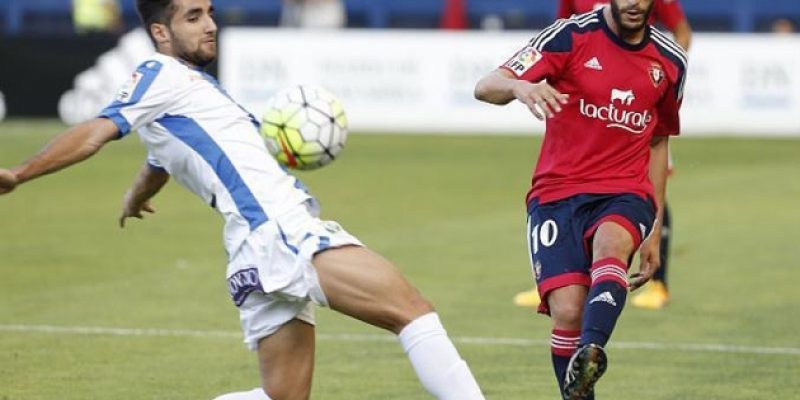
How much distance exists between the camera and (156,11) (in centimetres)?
625

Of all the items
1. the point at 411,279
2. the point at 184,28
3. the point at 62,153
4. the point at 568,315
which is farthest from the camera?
the point at 411,279

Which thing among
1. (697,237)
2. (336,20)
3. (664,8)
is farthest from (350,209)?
(336,20)

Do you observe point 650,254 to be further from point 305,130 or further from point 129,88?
point 129,88

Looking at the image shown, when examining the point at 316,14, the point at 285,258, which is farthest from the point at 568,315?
the point at 316,14

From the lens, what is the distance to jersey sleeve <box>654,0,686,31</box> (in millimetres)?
11062

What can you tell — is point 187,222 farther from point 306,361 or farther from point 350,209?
point 306,361

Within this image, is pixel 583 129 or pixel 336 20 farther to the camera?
pixel 336 20

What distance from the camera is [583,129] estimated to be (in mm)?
7469

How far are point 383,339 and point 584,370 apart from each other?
3449mm

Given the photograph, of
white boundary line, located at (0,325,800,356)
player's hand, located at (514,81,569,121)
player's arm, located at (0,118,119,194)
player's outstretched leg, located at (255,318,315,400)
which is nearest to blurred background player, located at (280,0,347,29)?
white boundary line, located at (0,325,800,356)

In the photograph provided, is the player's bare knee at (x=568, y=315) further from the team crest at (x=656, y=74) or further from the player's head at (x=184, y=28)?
the player's head at (x=184, y=28)

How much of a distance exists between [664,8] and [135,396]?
4.82 m

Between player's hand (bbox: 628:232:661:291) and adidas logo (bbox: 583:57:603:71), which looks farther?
player's hand (bbox: 628:232:661:291)

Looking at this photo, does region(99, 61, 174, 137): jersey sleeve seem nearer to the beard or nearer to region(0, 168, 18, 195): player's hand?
the beard
